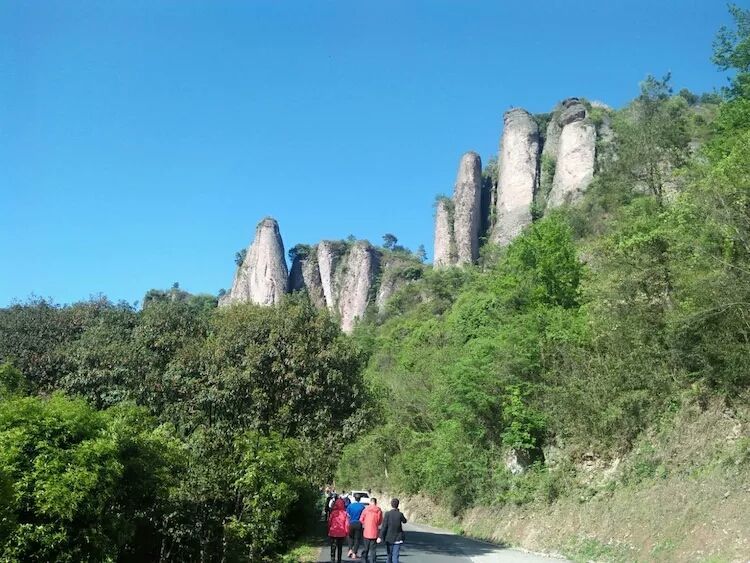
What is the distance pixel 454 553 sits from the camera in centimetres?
1725

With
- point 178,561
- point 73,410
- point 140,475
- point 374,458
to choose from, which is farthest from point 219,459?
point 374,458

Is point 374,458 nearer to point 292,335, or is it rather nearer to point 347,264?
point 292,335

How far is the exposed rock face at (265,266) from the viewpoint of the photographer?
11106 cm

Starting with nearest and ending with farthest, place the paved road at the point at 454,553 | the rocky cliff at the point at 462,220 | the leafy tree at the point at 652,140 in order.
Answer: the paved road at the point at 454,553, the leafy tree at the point at 652,140, the rocky cliff at the point at 462,220

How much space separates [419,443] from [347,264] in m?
80.0

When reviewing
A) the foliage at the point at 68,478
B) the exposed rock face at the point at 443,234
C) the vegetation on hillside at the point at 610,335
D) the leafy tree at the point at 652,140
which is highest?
the exposed rock face at the point at 443,234

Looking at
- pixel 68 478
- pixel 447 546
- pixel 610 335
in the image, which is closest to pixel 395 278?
pixel 610 335

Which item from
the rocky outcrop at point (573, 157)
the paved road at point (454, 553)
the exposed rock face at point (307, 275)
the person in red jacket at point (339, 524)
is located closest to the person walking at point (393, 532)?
the person in red jacket at point (339, 524)

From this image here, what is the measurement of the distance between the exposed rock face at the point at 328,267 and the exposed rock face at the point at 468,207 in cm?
3009

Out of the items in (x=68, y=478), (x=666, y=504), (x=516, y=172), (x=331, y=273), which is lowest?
(x=666, y=504)

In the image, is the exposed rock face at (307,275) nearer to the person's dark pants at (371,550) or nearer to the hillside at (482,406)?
the hillside at (482,406)

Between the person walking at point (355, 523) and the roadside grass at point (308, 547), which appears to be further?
the roadside grass at point (308, 547)

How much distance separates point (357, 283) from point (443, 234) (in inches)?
793

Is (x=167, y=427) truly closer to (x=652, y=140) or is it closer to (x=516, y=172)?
(x=652, y=140)
